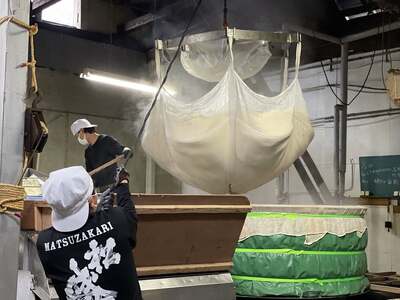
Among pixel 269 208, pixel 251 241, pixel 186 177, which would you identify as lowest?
pixel 251 241

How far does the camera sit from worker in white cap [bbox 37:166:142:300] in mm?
1610

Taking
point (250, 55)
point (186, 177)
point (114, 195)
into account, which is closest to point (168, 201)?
point (114, 195)

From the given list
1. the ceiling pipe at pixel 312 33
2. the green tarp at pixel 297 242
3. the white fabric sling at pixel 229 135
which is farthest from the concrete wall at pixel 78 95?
the green tarp at pixel 297 242

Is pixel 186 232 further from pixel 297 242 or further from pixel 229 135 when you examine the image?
pixel 297 242

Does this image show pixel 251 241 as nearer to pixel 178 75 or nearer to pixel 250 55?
pixel 250 55

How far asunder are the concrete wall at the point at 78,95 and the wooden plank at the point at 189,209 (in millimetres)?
5140

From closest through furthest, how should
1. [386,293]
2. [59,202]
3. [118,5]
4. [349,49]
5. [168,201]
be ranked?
[59,202] < [168,201] < [386,293] < [349,49] < [118,5]

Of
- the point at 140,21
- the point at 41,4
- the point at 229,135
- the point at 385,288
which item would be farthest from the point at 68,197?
the point at 140,21

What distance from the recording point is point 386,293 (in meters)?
4.35

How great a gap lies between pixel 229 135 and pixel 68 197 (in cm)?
195

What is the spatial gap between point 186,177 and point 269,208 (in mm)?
669

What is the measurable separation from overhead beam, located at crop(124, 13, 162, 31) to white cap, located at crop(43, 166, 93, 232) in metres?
5.61

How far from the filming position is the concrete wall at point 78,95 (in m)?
7.47

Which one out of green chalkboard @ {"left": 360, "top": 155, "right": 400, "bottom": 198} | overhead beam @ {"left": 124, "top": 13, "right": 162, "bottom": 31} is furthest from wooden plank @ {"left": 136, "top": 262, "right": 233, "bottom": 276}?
overhead beam @ {"left": 124, "top": 13, "right": 162, "bottom": 31}
